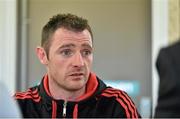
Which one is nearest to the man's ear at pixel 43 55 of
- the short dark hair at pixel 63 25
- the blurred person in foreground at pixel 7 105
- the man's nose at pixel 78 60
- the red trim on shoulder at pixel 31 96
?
the short dark hair at pixel 63 25

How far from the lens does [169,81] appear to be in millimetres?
598

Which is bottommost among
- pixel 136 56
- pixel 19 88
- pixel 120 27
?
pixel 19 88

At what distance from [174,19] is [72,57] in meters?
1.54

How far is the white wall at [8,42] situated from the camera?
3.20 metres

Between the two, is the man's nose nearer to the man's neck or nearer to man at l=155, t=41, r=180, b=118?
the man's neck

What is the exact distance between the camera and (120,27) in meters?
3.33

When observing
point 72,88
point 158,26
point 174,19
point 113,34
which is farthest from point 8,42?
point 72,88

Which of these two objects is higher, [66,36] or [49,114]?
[66,36]

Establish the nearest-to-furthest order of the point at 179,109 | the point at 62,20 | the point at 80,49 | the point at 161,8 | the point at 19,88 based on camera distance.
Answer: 1. the point at 179,109
2. the point at 80,49
3. the point at 62,20
4. the point at 161,8
5. the point at 19,88

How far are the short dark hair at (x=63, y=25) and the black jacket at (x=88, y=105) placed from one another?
0.63 feet

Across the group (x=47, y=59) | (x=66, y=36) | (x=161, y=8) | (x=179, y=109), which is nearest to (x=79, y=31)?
(x=66, y=36)

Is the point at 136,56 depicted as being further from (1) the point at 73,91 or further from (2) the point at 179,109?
(2) the point at 179,109

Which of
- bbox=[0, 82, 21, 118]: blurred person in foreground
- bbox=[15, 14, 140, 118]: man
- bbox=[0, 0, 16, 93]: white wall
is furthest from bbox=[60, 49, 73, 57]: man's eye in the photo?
bbox=[0, 0, 16, 93]: white wall

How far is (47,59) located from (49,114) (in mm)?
258
